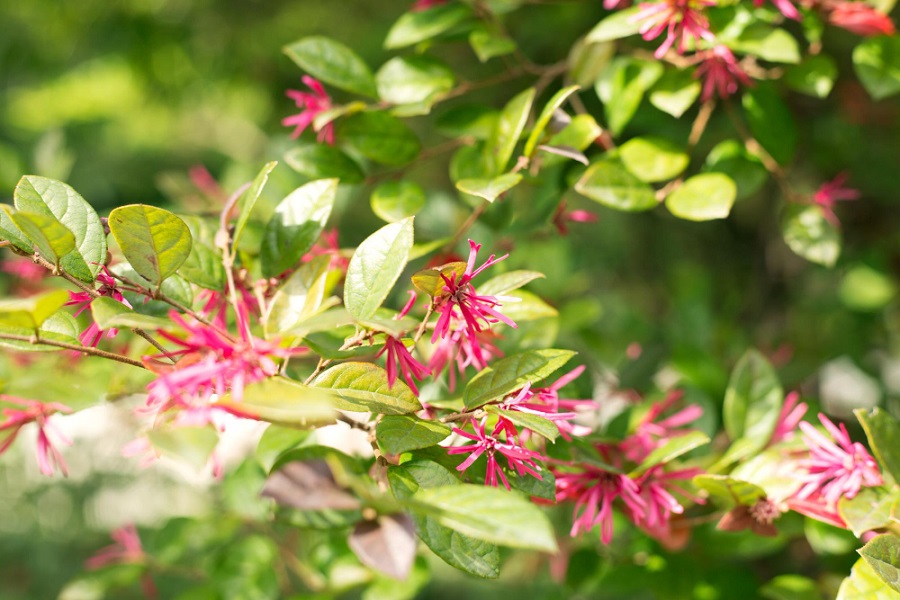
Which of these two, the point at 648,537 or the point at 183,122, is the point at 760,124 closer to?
the point at 648,537

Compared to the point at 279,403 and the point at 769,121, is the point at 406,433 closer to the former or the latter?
the point at 279,403

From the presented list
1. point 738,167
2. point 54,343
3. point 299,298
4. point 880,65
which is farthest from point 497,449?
point 880,65

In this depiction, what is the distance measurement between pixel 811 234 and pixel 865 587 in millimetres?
313

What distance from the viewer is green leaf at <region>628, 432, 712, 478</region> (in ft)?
1.73

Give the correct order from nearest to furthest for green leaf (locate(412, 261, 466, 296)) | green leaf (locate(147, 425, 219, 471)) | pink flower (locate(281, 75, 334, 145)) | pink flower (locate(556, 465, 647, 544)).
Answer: green leaf (locate(147, 425, 219, 471))
green leaf (locate(412, 261, 466, 296))
pink flower (locate(556, 465, 647, 544))
pink flower (locate(281, 75, 334, 145))

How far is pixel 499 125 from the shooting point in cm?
61

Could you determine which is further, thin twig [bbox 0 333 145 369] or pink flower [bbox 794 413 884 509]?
pink flower [bbox 794 413 884 509]

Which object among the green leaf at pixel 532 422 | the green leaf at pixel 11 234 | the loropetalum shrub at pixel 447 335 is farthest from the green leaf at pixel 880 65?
the green leaf at pixel 11 234

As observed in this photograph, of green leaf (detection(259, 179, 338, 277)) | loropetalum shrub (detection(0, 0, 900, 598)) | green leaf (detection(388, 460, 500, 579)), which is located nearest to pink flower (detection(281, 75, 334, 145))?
loropetalum shrub (detection(0, 0, 900, 598))

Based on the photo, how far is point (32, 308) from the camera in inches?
14.9

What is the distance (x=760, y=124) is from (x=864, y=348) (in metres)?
0.52

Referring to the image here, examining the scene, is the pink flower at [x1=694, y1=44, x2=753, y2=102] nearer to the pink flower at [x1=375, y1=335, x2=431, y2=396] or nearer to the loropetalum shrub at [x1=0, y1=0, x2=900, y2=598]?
the loropetalum shrub at [x1=0, y1=0, x2=900, y2=598]

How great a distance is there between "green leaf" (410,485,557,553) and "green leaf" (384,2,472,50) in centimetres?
41

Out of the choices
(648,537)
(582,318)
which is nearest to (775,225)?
(582,318)
